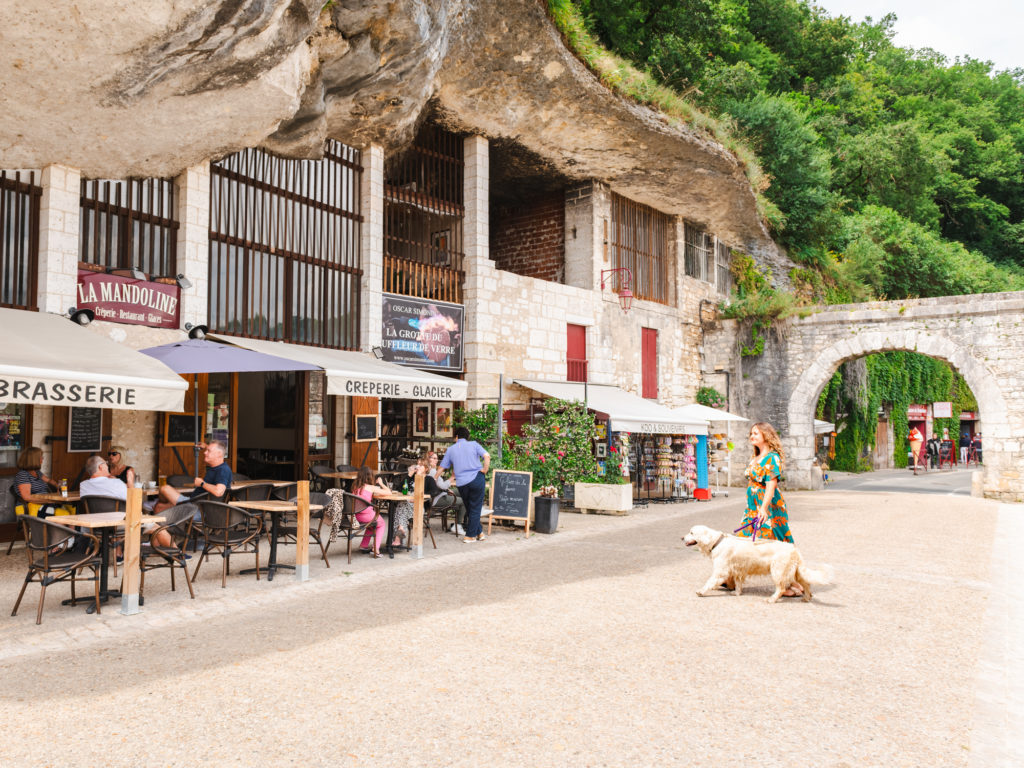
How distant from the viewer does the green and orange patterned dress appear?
6574 mm

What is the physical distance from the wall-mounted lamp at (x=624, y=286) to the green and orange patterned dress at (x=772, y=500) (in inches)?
398

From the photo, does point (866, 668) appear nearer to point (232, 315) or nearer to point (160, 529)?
point (160, 529)

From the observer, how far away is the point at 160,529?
5.74 meters

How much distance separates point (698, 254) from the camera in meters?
20.0

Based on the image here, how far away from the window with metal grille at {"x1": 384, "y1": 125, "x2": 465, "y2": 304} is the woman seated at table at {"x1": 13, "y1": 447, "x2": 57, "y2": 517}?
20.5 ft

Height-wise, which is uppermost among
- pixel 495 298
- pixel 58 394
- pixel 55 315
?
pixel 495 298

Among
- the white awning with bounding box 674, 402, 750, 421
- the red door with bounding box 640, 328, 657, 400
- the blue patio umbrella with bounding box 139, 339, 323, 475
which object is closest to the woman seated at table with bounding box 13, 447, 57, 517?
the blue patio umbrella with bounding box 139, 339, 323, 475

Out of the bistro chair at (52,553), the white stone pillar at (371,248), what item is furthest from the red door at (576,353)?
the bistro chair at (52,553)

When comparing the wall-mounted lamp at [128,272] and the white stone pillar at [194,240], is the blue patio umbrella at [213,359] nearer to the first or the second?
the wall-mounted lamp at [128,272]

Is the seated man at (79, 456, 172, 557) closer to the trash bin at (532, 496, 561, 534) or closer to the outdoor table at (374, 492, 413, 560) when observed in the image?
the outdoor table at (374, 492, 413, 560)

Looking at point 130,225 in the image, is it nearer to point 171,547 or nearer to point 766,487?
point 171,547

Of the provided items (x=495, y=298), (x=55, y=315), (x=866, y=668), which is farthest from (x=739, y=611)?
(x=495, y=298)

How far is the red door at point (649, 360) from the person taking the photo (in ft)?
58.2

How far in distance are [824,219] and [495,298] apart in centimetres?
1319
